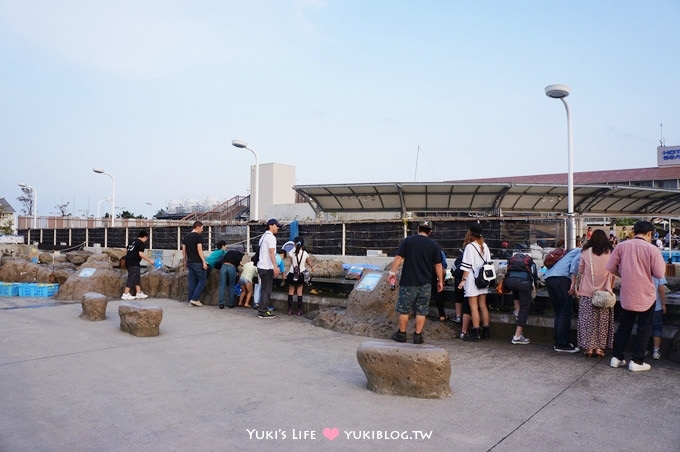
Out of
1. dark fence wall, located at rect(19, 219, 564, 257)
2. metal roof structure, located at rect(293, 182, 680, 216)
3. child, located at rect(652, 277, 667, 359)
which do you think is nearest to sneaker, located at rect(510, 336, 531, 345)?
child, located at rect(652, 277, 667, 359)

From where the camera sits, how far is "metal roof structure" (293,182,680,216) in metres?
20.0

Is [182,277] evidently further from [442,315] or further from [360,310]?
[442,315]

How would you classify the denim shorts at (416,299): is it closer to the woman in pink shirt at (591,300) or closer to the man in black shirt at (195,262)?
the woman in pink shirt at (591,300)

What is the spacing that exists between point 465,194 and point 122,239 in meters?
16.3

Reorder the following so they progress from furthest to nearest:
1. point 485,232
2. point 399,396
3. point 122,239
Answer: point 122,239 < point 485,232 < point 399,396

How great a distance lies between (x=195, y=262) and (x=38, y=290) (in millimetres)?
5419

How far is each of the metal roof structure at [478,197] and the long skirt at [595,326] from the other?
42.0 ft

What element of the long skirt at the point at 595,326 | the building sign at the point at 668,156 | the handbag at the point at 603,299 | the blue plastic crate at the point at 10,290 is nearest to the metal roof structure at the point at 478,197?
the blue plastic crate at the point at 10,290

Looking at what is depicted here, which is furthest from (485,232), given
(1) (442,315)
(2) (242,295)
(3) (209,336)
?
(3) (209,336)

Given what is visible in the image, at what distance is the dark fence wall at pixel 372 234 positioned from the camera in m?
11.2

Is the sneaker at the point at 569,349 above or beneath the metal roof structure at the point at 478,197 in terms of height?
beneath

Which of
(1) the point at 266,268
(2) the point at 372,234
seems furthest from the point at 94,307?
(2) the point at 372,234

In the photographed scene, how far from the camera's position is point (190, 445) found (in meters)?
3.67

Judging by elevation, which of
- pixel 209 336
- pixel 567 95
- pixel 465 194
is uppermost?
pixel 567 95
